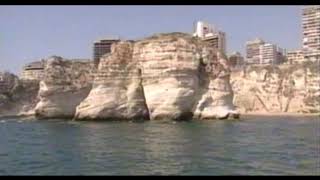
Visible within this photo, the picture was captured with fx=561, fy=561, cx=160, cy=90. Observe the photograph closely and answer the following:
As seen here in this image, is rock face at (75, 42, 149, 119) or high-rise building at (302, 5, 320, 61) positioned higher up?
high-rise building at (302, 5, 320, 61)

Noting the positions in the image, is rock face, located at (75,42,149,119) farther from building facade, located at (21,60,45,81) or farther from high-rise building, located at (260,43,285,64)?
high-rise building, located at (260,43,285,64)

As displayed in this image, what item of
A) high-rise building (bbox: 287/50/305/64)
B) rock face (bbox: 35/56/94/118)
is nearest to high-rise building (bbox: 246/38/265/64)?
high-rise building (bbox: 287/50/305/64)

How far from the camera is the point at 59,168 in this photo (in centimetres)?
1664

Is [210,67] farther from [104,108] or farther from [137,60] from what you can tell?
[104,108]

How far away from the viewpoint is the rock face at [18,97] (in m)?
98.5

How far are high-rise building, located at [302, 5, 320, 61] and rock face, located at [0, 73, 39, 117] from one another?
67.3 metres

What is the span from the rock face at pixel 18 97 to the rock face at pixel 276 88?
1491 inches

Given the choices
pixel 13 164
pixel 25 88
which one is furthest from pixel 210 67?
pixel 25 88

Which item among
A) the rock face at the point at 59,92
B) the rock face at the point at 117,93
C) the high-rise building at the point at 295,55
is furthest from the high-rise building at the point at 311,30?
the rock face at the point at 117,93

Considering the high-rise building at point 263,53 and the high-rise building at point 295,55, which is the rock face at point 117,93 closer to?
the high-rise building at point 295,55

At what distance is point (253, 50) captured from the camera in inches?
6959

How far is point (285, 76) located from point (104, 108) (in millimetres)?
55579

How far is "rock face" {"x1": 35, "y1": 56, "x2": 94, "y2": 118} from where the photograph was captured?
6581 centimetres
